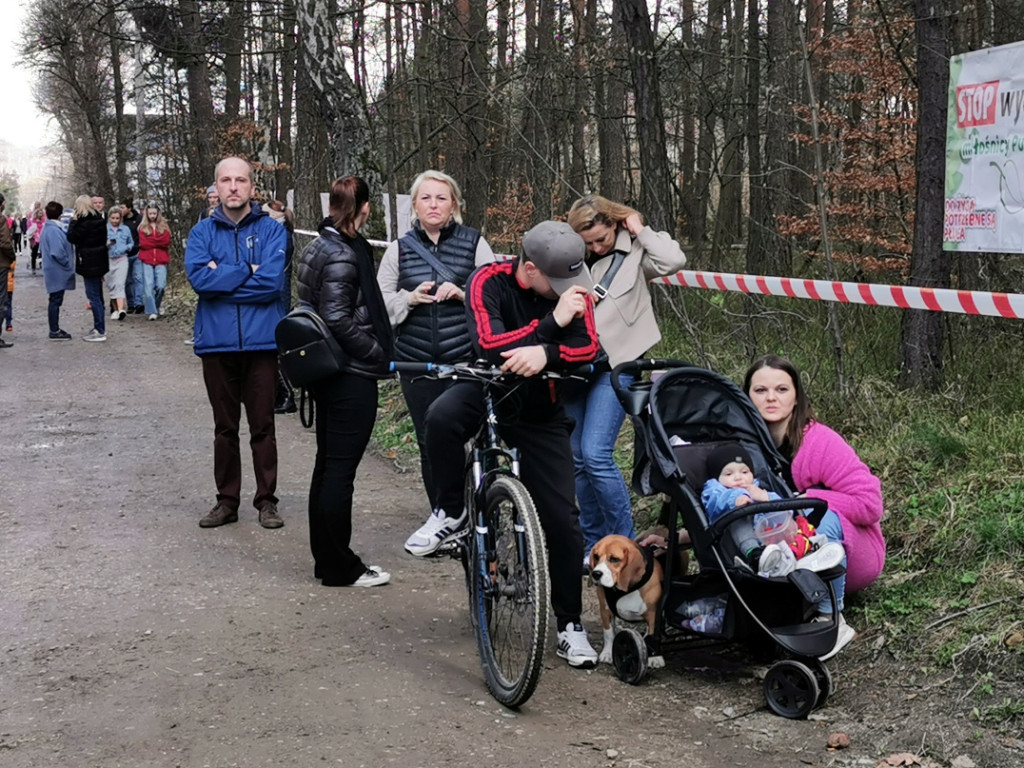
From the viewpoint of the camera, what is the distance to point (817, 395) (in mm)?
8320

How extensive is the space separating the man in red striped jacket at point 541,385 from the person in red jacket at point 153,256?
16.4 meters

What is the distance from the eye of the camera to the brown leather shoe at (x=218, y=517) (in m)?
7.88

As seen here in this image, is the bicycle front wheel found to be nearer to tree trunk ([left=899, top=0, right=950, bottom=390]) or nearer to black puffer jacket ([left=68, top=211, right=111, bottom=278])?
tree trunk ([left=899, top=0, right=950, bottom=390])

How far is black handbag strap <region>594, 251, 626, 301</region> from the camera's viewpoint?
6.69 m

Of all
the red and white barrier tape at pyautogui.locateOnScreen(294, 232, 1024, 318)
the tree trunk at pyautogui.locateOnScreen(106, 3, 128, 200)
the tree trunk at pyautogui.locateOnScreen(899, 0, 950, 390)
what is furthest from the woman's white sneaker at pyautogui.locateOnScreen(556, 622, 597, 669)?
the tree trunk at pyautogui.locateOnScreen(106, 3, 128, 200)

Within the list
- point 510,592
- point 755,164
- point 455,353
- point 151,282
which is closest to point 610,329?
point 455,353

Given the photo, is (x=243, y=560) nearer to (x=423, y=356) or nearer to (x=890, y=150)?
(x=423, y=356)

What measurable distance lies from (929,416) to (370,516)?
358 cm

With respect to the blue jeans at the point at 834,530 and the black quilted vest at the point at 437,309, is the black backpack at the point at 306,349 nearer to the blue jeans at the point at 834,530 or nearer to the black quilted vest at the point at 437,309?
the black quilted vest at the point at 437,309

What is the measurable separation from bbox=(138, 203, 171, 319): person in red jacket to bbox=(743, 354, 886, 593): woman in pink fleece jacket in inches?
663

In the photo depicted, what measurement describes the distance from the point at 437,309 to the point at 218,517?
215 centimetres

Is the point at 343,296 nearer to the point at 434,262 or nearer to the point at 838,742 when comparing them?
the point at 434,262

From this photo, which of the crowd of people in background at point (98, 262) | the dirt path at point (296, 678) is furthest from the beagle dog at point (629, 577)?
the crowd of people in background at point (98, 262)


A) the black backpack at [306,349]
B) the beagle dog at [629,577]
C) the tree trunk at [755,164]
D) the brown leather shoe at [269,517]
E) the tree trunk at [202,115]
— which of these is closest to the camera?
the beagle dog at [629,577]
